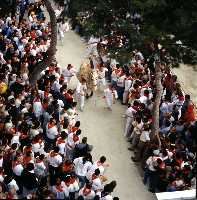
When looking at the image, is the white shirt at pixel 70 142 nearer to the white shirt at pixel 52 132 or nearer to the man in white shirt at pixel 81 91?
the white shirt at pixel 52 132

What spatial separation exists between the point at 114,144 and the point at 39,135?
368 centimetres

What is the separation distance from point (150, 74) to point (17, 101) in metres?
5.90

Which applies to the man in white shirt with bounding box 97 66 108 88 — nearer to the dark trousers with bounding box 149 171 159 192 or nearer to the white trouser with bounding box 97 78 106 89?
the white trouser with bounding box 97 78 106 89

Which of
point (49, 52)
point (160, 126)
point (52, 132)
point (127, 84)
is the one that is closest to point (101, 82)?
point (127, 84)

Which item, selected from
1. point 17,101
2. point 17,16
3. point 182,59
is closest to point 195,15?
point 182,59

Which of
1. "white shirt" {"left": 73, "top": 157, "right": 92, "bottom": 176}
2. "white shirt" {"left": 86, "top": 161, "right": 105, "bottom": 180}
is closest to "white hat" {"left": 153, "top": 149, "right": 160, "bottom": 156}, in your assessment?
"white shirt" {"left": 86, "top": 161, "right": 105, "bottom": 180}

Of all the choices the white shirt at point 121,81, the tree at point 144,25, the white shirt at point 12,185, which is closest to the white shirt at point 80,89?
the white shirt at point 121,81

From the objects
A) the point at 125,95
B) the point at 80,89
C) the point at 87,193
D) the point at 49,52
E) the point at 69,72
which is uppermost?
the point at 49,52

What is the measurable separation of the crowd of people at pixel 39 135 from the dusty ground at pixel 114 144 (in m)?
0.56

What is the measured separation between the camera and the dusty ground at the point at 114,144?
55.0 feet

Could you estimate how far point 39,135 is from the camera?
15719 mm

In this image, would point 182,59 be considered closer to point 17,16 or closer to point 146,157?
point 146,157

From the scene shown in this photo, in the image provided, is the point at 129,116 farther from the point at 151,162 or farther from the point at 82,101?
the point at 151,162

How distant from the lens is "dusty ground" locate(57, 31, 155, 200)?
55.0 ft
